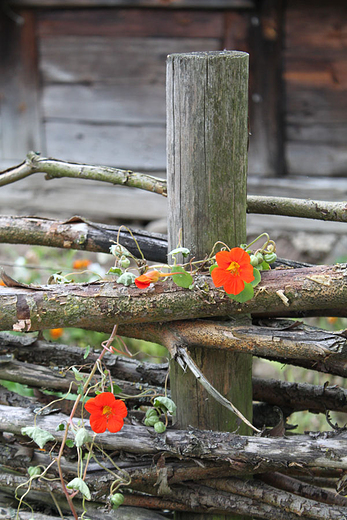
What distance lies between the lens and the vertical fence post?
128cm

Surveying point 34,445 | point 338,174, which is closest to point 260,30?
point 338,174

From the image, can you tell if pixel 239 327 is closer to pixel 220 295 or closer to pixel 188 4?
pixel 220 295

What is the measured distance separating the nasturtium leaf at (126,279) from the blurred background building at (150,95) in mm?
2853

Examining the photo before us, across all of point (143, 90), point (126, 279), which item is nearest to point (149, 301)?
point (126, 279)

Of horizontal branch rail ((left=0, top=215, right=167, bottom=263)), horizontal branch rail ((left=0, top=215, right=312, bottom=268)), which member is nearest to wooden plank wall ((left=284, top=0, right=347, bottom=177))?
horizontal branch rail ((left=0, top=215, right=312, bottom=268))

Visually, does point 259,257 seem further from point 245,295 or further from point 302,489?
point 302,489

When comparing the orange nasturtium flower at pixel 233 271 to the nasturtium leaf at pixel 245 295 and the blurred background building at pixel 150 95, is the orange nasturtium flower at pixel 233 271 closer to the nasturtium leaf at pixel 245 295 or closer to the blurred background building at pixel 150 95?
the nasturtium leaf at pixel 245 295

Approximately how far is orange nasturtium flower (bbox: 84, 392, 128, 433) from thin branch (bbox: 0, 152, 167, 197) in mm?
584

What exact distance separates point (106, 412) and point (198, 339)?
0.92 ft

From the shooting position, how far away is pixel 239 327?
1385mm

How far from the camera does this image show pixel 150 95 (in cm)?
414

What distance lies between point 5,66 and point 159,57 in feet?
3.87

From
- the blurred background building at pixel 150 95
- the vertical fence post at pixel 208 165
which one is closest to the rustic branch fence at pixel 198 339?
the vertical fence post at pixel 208 165

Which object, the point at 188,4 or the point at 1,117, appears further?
the point at 1,117
